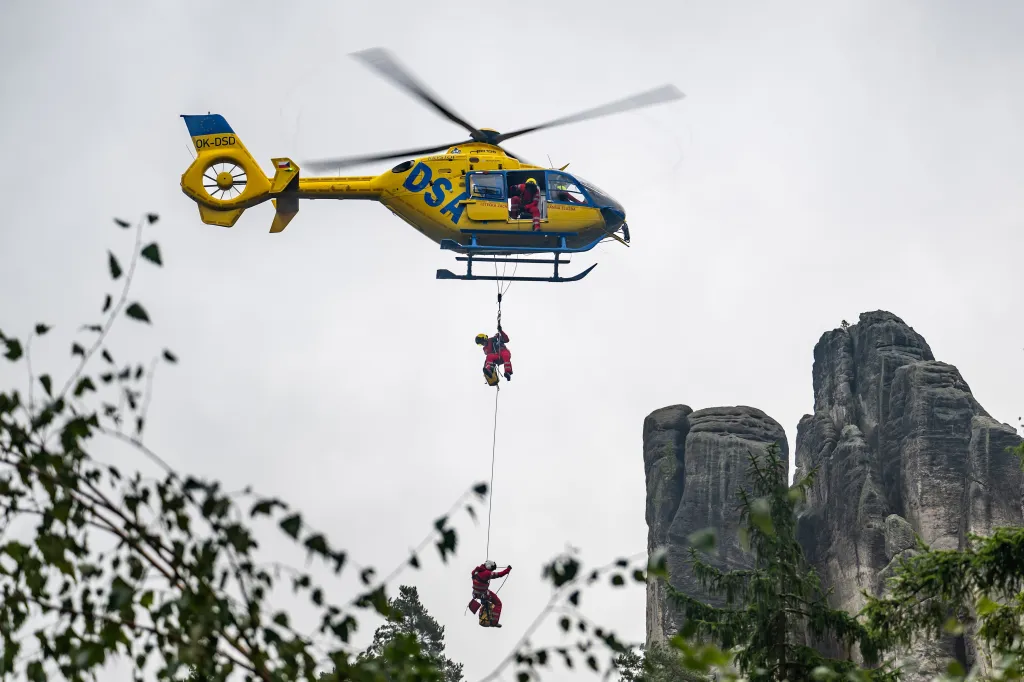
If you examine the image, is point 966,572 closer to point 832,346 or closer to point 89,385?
point 89,385

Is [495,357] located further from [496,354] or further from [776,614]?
[776,614]

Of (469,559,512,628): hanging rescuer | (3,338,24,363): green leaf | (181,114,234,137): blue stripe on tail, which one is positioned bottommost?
(3,338,24,363): green leaf

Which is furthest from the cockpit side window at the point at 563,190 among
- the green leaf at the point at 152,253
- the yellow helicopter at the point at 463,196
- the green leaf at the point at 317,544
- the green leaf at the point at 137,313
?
the green leaf at the point at 317,544

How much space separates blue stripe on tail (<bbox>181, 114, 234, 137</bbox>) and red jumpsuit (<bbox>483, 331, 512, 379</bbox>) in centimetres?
633

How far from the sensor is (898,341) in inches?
1770

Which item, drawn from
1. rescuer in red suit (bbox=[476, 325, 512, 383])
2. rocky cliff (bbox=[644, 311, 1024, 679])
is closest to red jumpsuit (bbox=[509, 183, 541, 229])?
rescuer in red suit (bbox=[476, 325, 512, 383])

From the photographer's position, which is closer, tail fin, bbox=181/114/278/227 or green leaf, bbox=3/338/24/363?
green leaf, bbox=3/338/24/363

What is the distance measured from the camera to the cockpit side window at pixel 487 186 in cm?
2275

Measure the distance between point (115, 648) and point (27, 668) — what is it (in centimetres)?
30

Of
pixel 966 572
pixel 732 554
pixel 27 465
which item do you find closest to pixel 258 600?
pixel 27 465

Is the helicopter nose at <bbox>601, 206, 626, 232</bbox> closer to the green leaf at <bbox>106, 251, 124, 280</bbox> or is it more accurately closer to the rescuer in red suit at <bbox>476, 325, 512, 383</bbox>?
the rescuer in red suit at <bbox>476, 325, 512, 383</bbox>

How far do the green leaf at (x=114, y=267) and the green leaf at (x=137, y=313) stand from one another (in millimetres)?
145

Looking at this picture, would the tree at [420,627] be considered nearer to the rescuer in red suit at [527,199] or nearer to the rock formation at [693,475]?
the rock formation at [693,475]

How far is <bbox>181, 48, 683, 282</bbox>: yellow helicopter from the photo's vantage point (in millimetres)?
22703
